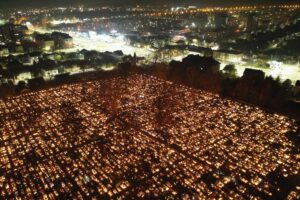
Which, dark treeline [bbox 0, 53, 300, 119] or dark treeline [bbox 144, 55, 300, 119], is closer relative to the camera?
dark treeline [bbox 144, 55, 300, 119]

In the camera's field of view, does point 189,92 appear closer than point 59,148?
No

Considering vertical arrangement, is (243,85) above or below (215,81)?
above

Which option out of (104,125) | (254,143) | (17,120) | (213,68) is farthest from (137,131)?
(213,68)

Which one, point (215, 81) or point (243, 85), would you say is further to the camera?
point (215, 81)

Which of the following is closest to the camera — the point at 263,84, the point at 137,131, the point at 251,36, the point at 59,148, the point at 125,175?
the point at 125,175

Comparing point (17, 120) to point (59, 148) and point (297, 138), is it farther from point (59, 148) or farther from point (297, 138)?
point (297, 138)

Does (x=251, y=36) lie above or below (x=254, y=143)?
above

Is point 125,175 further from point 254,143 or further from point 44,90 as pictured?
point 44,90

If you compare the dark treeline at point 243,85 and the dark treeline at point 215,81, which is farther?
the dark treeline at point 215,81

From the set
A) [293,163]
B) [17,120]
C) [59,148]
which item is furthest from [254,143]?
[17,120]

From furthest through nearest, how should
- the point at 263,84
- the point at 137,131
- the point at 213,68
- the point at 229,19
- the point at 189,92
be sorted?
the point at 229,19
the point at 213,68
the point at 189,92
the point at 263,84
the point at 137,131
